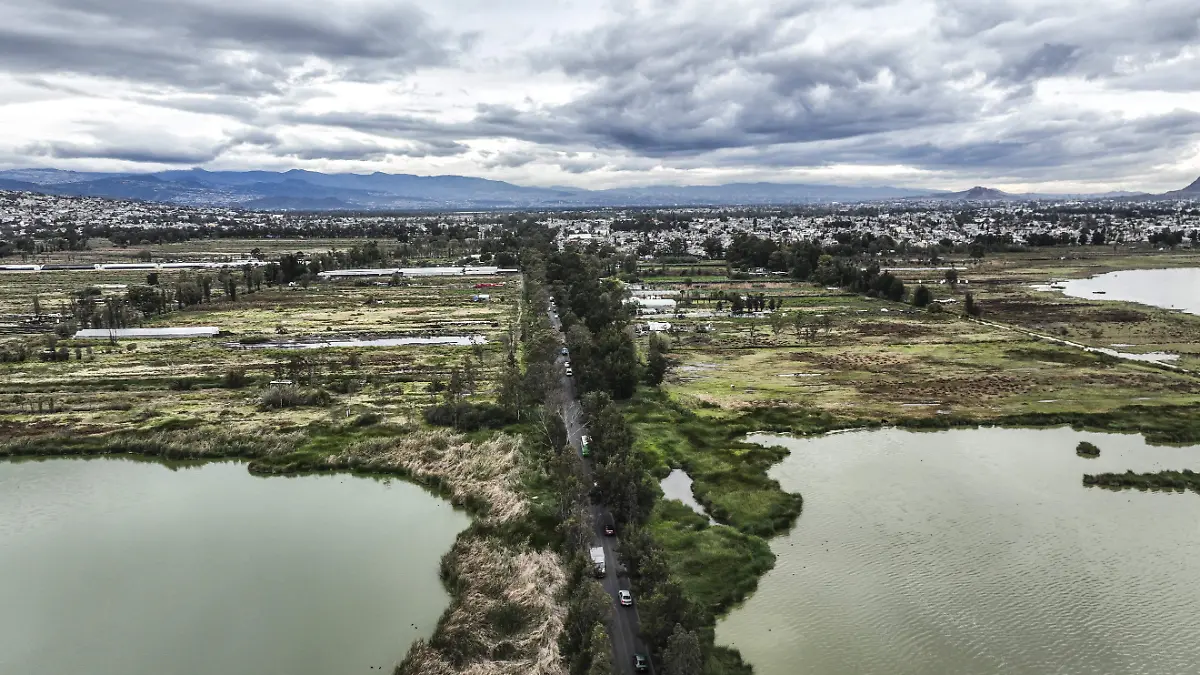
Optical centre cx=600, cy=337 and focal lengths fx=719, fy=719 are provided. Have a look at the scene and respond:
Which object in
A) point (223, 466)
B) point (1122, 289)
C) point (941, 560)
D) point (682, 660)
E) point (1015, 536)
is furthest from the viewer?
point (1122, 289)

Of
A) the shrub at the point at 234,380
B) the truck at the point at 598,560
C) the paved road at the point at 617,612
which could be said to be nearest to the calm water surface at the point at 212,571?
the truck at the point at 598,560

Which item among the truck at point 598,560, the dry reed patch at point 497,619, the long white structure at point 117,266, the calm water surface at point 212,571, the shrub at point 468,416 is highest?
the long white structure at point 117,266

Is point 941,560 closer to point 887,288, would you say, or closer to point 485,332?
point 485,332

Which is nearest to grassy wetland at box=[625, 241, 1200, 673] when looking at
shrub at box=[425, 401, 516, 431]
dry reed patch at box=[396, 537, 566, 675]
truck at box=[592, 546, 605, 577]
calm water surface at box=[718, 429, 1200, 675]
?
calm water surface at box=[718, 429, 1200, 675]

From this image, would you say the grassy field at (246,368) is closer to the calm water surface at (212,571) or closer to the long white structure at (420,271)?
the calm water surface at (212,571)

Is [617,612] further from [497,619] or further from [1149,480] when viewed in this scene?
[1149,480]

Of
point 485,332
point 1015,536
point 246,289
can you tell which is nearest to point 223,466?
point 485,332
